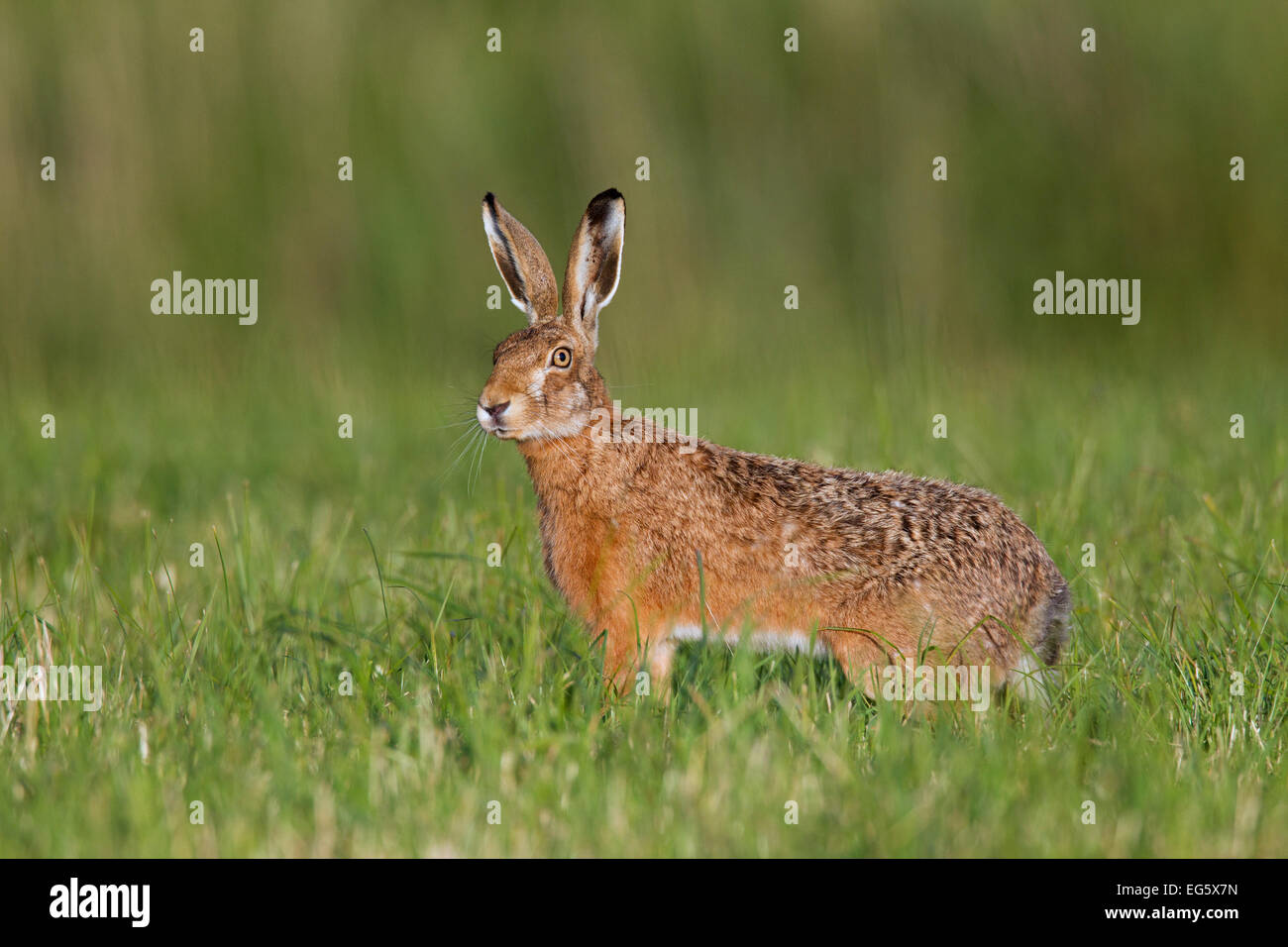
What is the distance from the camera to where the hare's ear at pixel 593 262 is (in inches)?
228

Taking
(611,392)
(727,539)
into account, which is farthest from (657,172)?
(727,539)

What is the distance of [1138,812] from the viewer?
4.11 m

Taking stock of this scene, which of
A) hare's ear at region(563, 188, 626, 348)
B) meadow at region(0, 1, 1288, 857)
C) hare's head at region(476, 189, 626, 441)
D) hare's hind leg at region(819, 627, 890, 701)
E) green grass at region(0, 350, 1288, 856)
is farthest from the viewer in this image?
hare's ear at region(563, 188, 626, 348)

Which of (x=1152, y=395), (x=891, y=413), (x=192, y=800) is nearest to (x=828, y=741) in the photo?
(x=192, y=800)

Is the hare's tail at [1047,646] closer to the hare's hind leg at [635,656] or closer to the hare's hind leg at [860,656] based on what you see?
the hare's hind leg at [860,656]

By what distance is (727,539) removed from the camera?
561 centimetres

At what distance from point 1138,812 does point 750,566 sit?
182cm

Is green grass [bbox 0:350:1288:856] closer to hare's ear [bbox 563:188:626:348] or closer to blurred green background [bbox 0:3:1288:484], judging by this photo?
hare's ear [bbox 563:188:626:348]

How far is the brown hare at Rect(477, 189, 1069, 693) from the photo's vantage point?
17.6 ft

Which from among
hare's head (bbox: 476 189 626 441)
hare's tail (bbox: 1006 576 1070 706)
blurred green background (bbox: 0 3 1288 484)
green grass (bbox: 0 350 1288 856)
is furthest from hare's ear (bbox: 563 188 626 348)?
blurred green background (bbox: 0 3 1288 484)

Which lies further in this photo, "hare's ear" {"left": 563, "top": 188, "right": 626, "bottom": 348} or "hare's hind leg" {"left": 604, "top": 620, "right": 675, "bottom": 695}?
"hare's ear" {"left": 563, "top": 188, "right": 626, "bottom": 348}

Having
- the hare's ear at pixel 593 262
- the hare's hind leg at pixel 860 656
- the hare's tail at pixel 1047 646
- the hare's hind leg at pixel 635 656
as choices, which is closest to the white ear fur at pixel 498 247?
the hare's ear at pixel 593 262

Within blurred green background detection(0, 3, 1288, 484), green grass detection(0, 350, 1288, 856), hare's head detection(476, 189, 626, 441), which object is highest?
blurred green background detection(0, 3, 1288, 484)
